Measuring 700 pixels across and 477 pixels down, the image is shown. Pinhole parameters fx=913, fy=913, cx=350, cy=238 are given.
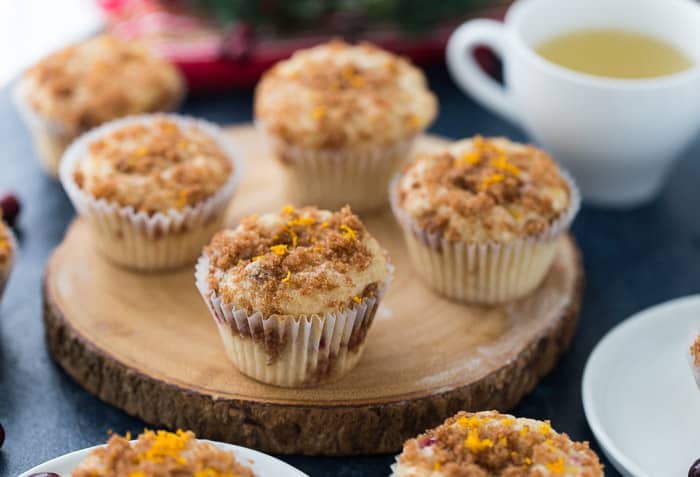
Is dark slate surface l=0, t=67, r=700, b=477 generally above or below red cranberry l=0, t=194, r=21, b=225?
below

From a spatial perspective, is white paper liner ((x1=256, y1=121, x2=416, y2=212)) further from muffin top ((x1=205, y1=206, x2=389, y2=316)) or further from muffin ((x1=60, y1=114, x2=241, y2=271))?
muffin top ((x1=205, y1=206, x2=389, y2=316))

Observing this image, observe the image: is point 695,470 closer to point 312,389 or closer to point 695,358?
point 695,358

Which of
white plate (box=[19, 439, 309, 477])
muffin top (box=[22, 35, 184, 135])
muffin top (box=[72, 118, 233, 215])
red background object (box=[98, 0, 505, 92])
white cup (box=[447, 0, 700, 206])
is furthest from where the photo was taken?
red background object (box=[98, 0, 505, 92])

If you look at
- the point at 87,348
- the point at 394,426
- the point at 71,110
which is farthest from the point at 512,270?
the point at 71,110

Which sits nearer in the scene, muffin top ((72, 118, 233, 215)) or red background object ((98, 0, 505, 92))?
muffin top ((72, 118, 233, 215))

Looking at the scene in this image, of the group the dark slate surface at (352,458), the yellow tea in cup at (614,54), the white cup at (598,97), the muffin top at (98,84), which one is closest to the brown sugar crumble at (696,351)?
the dark slate surface at (352,458)

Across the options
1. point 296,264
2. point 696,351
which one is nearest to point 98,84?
point 296,264

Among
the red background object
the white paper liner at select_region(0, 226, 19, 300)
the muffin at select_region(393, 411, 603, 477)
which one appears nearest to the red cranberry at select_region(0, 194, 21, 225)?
the white paper liner at select_region(0, 226, 19, 300)

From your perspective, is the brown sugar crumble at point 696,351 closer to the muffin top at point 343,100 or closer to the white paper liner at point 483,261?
the white paper liner at point 483,261
